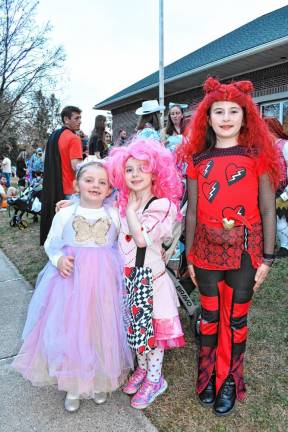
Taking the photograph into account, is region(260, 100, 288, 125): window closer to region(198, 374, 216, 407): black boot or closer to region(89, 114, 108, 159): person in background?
region(89, 114, 108, 159): person in background

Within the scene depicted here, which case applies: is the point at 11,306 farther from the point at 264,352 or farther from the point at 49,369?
the point at 264,352

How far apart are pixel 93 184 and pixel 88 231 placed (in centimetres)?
27

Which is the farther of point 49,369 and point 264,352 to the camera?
point 264,352

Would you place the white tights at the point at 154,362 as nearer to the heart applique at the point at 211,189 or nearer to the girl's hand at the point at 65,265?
the girl's hand at the point at 65,265

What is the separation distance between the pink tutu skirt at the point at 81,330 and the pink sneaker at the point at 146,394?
13 cm

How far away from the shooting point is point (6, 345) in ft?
9.74

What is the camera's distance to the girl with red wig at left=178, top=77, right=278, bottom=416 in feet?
6.44

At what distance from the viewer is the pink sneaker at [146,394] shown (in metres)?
2.20

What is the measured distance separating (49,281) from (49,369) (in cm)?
48

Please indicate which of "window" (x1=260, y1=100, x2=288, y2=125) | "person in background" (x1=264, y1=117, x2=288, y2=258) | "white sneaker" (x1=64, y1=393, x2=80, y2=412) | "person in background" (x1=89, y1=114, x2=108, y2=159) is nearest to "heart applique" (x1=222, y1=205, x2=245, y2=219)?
"white sneaker" (x1=64, y1=393, x2=80, y2=412)

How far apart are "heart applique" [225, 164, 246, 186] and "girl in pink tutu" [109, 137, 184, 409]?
31 centimetres

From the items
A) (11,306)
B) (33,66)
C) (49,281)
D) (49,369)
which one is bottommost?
(11,306)

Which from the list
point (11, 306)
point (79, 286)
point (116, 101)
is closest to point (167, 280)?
point (79, 286)

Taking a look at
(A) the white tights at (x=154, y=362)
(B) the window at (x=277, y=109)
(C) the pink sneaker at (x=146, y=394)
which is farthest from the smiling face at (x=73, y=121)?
(B) the window at (x=277, y=109)
